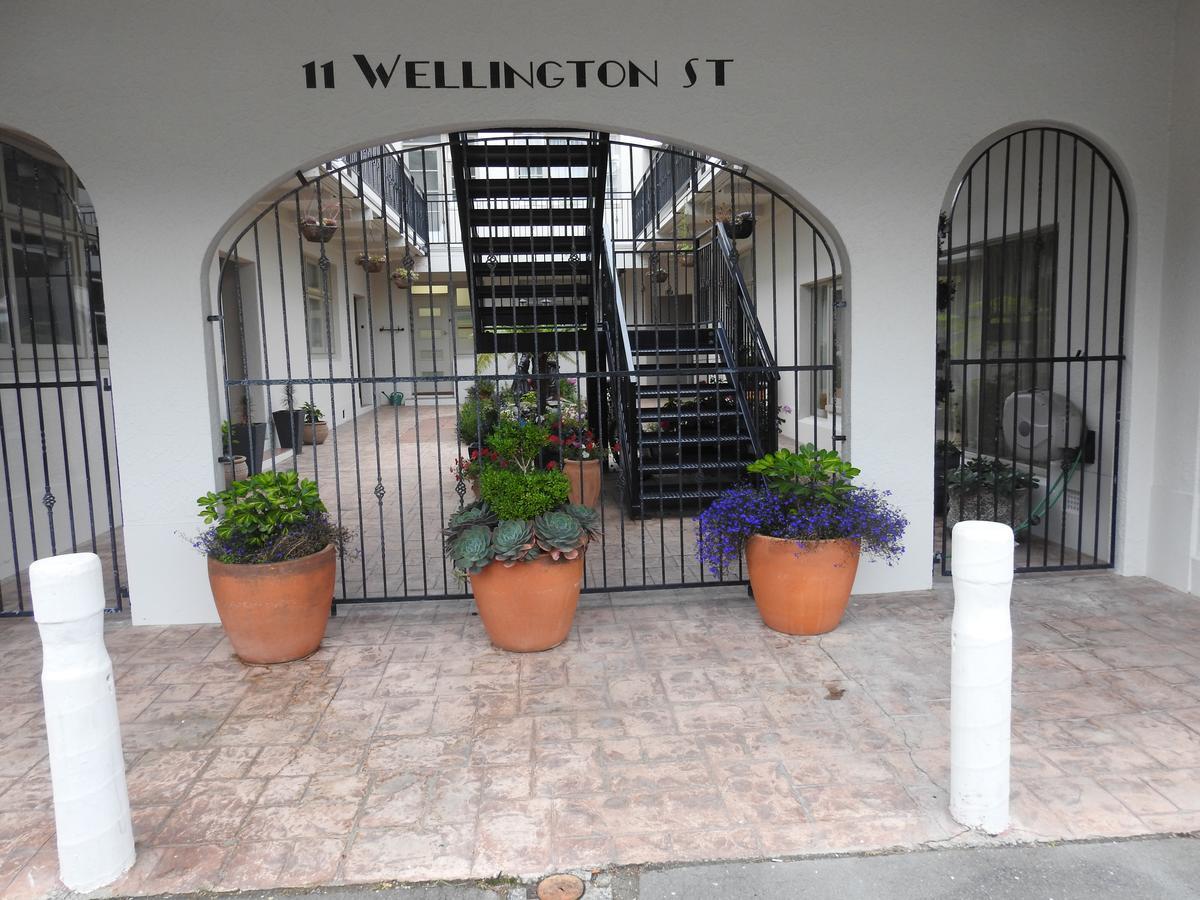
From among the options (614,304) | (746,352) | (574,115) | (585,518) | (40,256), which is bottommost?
(585,518)

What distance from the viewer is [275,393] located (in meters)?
11.4

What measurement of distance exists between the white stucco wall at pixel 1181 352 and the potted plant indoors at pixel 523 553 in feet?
10.8

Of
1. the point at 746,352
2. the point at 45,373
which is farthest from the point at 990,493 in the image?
the point at 45,373

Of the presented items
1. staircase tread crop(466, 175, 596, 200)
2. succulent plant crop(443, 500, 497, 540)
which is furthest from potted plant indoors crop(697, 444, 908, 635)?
staircase tread crop(466, 175, 596, 200)

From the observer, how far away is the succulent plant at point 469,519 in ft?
13.0

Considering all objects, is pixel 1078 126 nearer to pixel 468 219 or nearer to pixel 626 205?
pixel 468 219

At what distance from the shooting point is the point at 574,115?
4.21 m

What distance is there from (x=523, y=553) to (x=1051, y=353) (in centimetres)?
362

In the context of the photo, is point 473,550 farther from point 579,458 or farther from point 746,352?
point 746,352

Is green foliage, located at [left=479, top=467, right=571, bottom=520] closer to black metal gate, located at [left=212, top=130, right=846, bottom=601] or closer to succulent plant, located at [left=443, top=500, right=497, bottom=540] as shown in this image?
succulent plant, located at [left=443, top=500, right=497, bottom=540]

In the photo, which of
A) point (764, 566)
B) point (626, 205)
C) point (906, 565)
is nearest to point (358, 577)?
point (764, 566)

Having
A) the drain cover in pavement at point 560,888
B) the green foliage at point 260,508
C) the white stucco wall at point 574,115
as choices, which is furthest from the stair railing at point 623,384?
the drain cover in pavement at point 560,888

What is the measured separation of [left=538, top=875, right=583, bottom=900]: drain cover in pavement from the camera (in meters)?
2.26

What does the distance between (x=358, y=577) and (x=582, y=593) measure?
1.61 m
